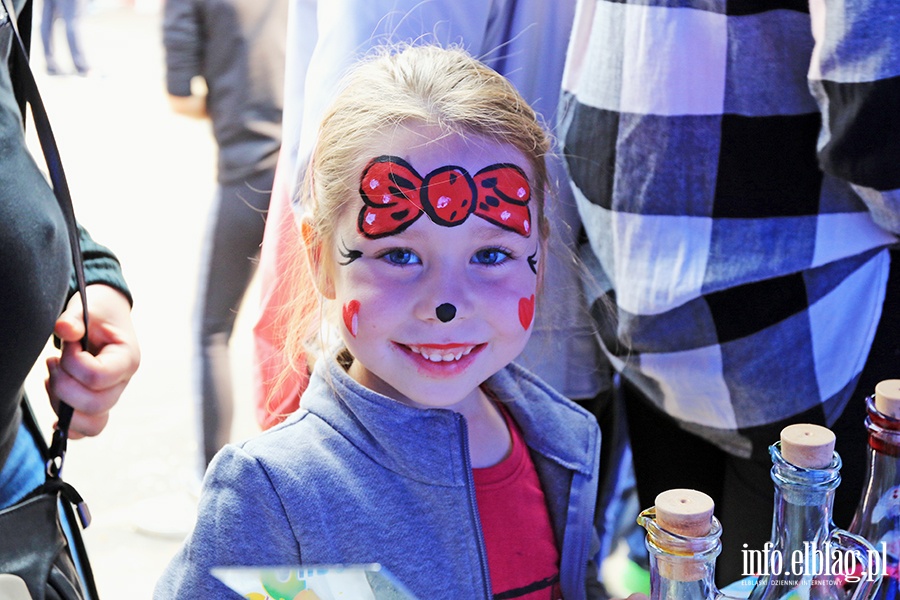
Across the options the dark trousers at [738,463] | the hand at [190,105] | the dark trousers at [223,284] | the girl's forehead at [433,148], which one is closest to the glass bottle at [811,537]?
the girl's forehead at [433,148]

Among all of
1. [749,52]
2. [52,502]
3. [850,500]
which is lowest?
[850,500]

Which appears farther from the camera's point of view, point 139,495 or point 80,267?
point 139,495

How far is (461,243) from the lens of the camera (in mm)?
962

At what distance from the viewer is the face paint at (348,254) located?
99 cm

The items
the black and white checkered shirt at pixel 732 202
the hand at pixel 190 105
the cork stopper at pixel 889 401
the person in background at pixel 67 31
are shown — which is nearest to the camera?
the cork stopper at pixel 889 401

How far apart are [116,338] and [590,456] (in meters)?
0.60

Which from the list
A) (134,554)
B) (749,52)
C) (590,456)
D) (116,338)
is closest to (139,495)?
(134,554)

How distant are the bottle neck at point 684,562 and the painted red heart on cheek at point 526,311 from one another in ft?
1.32

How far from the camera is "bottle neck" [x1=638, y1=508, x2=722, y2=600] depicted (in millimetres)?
610

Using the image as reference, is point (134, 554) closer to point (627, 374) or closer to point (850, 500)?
point (627, 374)

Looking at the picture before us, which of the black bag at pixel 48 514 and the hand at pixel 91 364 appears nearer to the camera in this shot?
the black bag at pixel 48 514

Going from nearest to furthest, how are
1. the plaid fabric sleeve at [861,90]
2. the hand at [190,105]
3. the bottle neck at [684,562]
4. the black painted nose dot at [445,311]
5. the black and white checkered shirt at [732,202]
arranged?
the bottle neck at [684,562] → the black painted nose dot at [445,311] → the plaid fabric sleeve at [861,90] → the black and white checkered shirt at [732,202] → the hand at [190,105]

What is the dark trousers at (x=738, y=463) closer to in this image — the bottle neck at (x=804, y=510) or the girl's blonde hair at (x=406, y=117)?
the girl's blonde hair at (x=406, y=117)

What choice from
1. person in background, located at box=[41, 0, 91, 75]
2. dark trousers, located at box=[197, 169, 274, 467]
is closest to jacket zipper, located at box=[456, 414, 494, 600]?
dark trousers, located at box=[197, 169, 274, 467]
